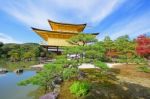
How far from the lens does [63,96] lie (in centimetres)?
739

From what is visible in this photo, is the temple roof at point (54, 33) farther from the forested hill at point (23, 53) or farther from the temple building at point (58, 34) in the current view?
the forested hill at point (23, 53)

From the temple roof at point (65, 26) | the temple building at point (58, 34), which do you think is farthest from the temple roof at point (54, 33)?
the temple roof at point (65, 26)

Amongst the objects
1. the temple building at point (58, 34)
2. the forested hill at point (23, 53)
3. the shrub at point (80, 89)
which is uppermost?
the temple building at point (58, 34)

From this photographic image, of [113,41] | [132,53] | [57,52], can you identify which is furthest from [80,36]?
[57,52]

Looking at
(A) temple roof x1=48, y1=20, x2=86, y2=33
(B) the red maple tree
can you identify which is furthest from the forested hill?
(B) the red maple tree

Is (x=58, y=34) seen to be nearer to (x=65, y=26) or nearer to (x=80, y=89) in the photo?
(x=65, y=26)

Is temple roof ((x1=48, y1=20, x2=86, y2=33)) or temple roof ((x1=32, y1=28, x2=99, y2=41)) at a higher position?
temple roof ((x1=48, y1=20, x2=86, y2=33))

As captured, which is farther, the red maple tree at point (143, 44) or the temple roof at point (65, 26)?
the temple roof at point (65, 26)

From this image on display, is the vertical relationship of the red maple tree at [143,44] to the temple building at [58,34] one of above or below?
below

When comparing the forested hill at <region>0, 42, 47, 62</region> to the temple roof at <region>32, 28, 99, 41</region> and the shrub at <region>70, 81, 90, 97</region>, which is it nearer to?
the temple roof at <region>32, 28, 99, 41</region>

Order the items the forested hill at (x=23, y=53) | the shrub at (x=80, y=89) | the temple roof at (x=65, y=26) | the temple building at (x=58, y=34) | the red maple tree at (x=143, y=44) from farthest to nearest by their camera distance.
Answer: the forested hill at (x=23, y=53)
the temple roof at (x=65, y=26)
the temple building at (x=58, y=34)
the red maple tree at (x=143, y=44)
the shrub at (x=80, y=89)

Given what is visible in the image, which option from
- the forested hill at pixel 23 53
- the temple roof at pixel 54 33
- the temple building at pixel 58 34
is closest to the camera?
the temple roof at pixel 54 33

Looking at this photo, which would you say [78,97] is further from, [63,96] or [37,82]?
[37,82]

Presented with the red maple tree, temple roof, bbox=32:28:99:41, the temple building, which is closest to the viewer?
the red maple tree
